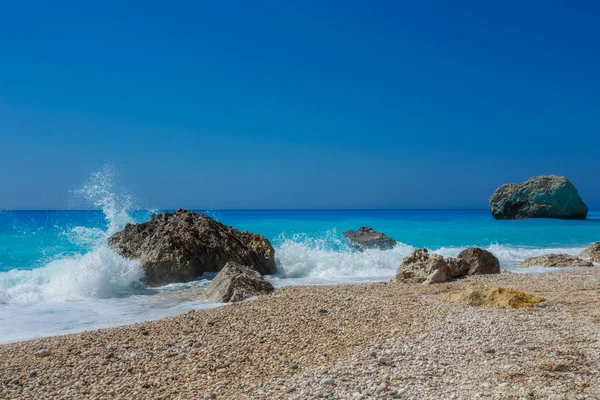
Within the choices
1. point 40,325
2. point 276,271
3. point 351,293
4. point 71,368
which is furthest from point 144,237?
point 71,368

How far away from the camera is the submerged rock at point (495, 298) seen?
794 centimetres

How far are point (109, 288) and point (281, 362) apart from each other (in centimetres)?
693

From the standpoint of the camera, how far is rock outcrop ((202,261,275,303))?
31.2 ft

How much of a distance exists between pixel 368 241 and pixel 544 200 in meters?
41.0

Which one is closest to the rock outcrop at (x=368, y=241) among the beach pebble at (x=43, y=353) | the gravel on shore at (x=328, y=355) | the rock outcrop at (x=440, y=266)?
the rock outcrop at (x=440, y=266)

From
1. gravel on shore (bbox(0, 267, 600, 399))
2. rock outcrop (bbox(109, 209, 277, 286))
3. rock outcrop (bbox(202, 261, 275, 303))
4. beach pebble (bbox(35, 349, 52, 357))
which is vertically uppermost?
rock outcrop (bbox(109, 209, 277, 286))

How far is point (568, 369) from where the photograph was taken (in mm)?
4836

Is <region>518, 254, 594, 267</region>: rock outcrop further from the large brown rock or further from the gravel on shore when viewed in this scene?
the gravel on shore

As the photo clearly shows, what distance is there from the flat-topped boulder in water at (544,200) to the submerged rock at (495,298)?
170 ft

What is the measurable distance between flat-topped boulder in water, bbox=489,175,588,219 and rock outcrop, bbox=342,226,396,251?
39670 mm

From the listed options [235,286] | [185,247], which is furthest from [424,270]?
[185,247]

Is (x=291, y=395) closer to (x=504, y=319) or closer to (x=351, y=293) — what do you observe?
(x=504, y=319)

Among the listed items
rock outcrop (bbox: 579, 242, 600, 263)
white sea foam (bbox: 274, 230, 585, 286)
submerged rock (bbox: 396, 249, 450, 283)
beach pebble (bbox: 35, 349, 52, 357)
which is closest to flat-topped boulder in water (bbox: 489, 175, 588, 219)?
rock outcrop (bbox: 579, 242, 600, 263)

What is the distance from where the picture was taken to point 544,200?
5462cm
